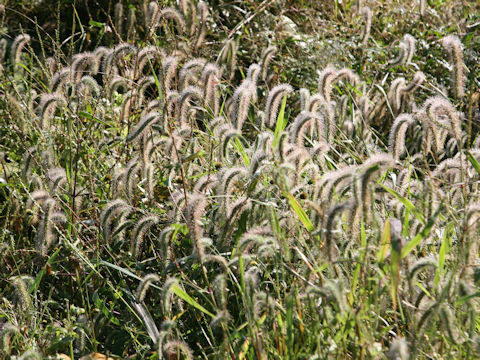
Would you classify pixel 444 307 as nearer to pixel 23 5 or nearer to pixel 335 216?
pixel 335 216

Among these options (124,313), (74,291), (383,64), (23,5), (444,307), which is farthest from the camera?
(23,5)

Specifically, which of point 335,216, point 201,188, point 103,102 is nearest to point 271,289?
point 201,188

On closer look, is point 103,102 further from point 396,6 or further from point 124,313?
point 396,6

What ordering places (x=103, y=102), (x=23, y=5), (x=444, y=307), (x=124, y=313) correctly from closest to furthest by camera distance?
(x=444, y=307), (x=124, y=313), (x=103, y=102), (x=23, y=5)

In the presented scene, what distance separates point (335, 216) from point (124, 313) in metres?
1.28

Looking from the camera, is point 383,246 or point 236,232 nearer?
point 383,246

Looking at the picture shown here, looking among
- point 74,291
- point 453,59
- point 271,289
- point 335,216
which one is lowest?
point 74,291

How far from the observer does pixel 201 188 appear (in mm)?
2830

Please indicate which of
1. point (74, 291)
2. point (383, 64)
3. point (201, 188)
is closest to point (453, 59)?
point (201, 188)

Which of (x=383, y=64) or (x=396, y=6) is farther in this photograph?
(x=396, y=6)

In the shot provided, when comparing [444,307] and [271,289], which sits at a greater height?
[444,307]

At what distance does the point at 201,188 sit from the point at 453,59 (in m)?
1.11

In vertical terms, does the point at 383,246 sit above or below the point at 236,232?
above

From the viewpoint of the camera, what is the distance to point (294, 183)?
251 centimetres
